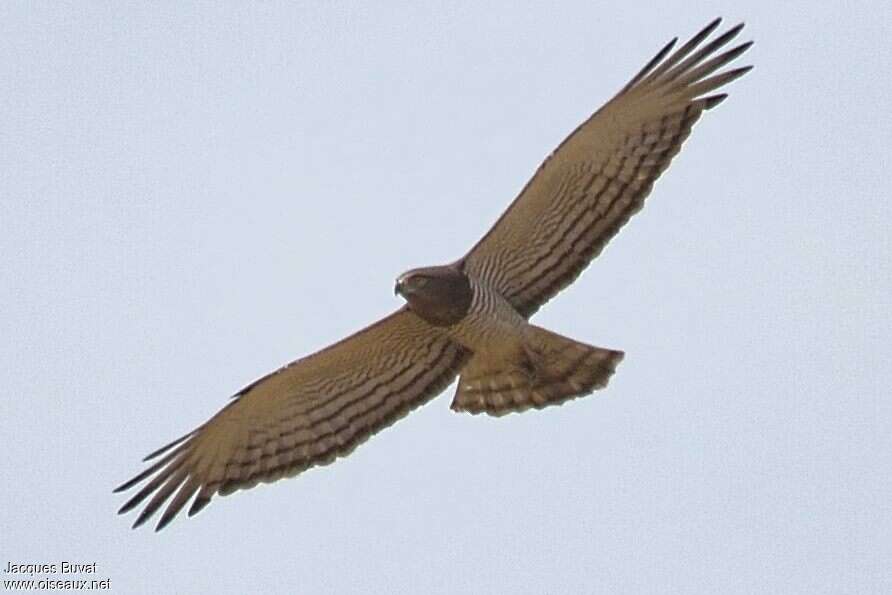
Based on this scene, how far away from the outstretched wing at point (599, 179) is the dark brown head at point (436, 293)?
0.44 meters

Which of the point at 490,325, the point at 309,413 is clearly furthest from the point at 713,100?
the point at 309,413

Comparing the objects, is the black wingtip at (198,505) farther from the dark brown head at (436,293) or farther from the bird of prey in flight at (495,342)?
the dark brown head at (436,293)

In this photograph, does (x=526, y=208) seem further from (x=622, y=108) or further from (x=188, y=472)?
(x=188, y=472)

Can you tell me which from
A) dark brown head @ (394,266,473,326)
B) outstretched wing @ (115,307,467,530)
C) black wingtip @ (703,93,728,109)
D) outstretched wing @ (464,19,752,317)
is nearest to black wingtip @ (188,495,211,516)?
outstretched wing @ (115,307,467,530)

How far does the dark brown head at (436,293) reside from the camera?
1219 centimetres

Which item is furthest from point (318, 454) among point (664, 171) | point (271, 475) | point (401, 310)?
point (664, 171)

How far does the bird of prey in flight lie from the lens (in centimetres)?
1254

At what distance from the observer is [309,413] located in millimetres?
12930

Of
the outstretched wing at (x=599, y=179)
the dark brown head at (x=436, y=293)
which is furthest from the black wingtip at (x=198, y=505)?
the outstretched wing at (x=599, y=179)

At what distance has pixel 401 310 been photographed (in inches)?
496

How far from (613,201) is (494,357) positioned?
152 cm

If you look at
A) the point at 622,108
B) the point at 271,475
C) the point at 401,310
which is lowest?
the point at 271,475

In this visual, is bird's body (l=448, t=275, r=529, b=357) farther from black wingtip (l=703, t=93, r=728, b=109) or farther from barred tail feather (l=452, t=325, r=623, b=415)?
black wingtip (l=703, t=93, r=728, b=109)

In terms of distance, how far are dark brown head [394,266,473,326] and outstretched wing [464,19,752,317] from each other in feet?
1.46
